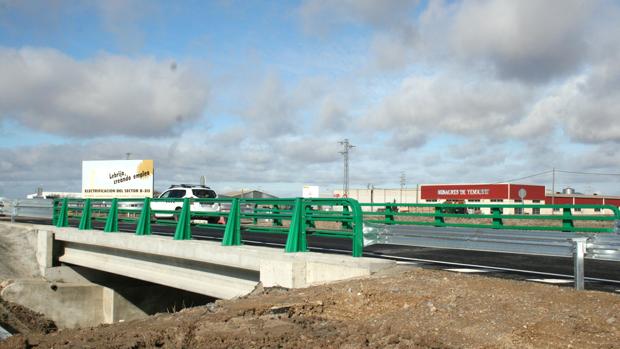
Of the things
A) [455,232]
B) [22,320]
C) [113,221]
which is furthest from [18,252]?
[455,232]

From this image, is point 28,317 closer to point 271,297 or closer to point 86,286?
point 86,286

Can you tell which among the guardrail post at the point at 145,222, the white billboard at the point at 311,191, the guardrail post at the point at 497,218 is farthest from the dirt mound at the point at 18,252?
the white billboard at the point at 311,191

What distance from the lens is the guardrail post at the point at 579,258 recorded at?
830cm

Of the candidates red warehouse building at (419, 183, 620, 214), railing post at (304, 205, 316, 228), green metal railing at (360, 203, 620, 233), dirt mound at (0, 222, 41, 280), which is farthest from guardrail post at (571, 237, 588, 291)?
red warehouse building at (419, 183, 620, 214)

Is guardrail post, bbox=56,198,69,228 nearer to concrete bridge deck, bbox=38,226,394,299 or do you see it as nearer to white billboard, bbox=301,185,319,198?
concrete bridge deck, bbox=38,226,394,299

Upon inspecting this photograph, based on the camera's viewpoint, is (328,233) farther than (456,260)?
No

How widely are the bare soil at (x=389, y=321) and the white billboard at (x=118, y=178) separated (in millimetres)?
45837

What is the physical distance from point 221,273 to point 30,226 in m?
11.9

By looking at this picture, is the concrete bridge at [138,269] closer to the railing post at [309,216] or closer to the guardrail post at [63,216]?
the guardrail post at [63,216]

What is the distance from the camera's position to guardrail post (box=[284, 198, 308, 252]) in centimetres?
1145

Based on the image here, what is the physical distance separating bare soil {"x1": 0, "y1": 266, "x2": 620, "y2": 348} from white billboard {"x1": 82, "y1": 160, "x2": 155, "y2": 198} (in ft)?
150

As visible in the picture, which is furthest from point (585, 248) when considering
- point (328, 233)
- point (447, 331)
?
point (328, 233)

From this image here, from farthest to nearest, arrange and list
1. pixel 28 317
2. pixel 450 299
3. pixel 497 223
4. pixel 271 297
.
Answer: pixel 28 317, pixel 497 223, pixel 271 297, pixel 450 299

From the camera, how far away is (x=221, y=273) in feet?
43.1
